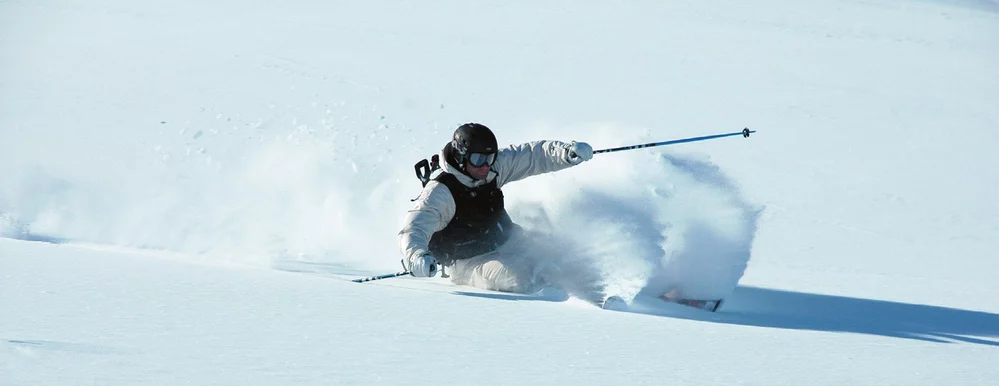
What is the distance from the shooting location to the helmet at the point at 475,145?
6.25 metres

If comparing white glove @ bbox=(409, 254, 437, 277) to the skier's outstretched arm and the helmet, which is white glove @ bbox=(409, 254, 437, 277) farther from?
the skier's outstretched arm

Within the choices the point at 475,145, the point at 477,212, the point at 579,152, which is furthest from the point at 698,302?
the point at 475,145

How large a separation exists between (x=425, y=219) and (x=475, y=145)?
1.66 ft

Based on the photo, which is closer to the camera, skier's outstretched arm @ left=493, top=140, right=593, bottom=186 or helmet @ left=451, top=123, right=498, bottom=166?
helmet @ left=451, top=123, right=498, bottom=166

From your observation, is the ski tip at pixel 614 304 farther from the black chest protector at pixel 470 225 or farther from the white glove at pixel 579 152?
the white glove at pixel 579 152

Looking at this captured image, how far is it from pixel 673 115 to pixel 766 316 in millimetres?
8290

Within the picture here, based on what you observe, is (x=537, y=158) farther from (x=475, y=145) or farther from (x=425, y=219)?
(x=425, y=219)

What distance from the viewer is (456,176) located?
21.1 feet

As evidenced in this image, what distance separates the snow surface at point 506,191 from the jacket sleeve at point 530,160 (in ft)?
0.56

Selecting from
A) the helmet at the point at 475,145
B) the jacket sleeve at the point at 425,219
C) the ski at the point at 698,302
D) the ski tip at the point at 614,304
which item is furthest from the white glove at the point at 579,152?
the ski tip at the point at 614,304

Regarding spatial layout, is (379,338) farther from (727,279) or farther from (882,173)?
(882,173)

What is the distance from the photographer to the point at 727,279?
20.4 ft

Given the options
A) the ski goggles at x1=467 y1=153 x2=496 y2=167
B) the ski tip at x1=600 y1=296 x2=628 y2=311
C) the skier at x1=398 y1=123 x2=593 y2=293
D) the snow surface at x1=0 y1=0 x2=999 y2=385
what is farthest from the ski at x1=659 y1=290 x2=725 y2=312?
the ski goggles at x1=467 y1=153 x2=496 y2=167

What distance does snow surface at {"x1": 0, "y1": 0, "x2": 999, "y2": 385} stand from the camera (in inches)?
172
